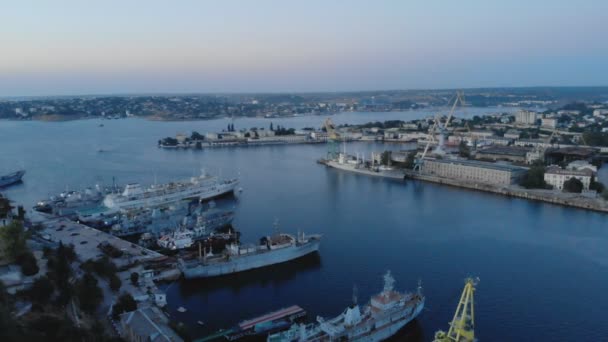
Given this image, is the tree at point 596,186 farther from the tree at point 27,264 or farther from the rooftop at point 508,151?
the tree at point 27,264

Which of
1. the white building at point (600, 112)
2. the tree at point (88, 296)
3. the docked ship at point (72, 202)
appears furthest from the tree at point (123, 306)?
the white building at point (600, 112)

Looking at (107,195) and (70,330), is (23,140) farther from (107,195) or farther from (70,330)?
(70,330)

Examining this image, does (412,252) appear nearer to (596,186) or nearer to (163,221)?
(163,221)

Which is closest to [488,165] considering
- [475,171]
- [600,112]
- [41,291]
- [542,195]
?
[475,171]

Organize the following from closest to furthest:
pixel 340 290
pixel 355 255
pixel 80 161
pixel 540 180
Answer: pixel 340 290, pixel 355 255, pixel 540 180, pixel 80 161

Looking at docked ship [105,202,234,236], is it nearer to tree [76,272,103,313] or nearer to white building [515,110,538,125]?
tree [76,272,103,313]

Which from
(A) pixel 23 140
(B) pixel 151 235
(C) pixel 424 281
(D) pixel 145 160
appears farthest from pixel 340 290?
(A) pixel 23 140
